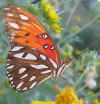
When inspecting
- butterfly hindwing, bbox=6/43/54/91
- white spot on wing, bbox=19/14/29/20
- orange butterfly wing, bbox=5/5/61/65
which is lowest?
butterfly hindwing, bbox=6/43/54/91

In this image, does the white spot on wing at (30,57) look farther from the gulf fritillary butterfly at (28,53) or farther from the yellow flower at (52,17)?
the yellow flower at (52,17)

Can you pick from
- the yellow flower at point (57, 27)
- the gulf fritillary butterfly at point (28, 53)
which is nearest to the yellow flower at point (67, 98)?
the gulf fritillary butterfly at point (28, 53)

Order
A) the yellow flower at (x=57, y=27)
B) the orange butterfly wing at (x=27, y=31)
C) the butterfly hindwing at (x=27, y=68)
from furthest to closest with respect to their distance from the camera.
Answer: the yellow flower at (x=57, y=27)
the butterfly hindwing at (x=27, y=68)
the orange butterfly wing at (x=27, y=31)

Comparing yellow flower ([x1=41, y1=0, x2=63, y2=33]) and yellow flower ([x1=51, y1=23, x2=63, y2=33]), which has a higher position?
yellow flower ([x1=41, y1=0, x2=63, y2=33])

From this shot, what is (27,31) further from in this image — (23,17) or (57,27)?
(57,27)

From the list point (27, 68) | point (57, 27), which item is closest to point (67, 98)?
point (27, 68)

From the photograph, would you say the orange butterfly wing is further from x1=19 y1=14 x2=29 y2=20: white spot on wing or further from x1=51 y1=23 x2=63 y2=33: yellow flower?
x1=51 y1=23 x2=63 y2=33: yellow flower

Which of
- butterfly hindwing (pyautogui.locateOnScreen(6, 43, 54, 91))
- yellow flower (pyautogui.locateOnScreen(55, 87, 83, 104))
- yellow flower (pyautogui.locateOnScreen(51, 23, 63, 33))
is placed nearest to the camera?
butterfly hindwing (pyautogui.locateOnScreen(6, 43, 54, 91))

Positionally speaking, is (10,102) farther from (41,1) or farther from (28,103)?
(41,1)

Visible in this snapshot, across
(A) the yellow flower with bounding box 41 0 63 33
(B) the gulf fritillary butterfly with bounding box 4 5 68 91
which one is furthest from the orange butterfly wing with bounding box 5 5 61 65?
(A) the yellow flower with bounding box 41 0 63 33
